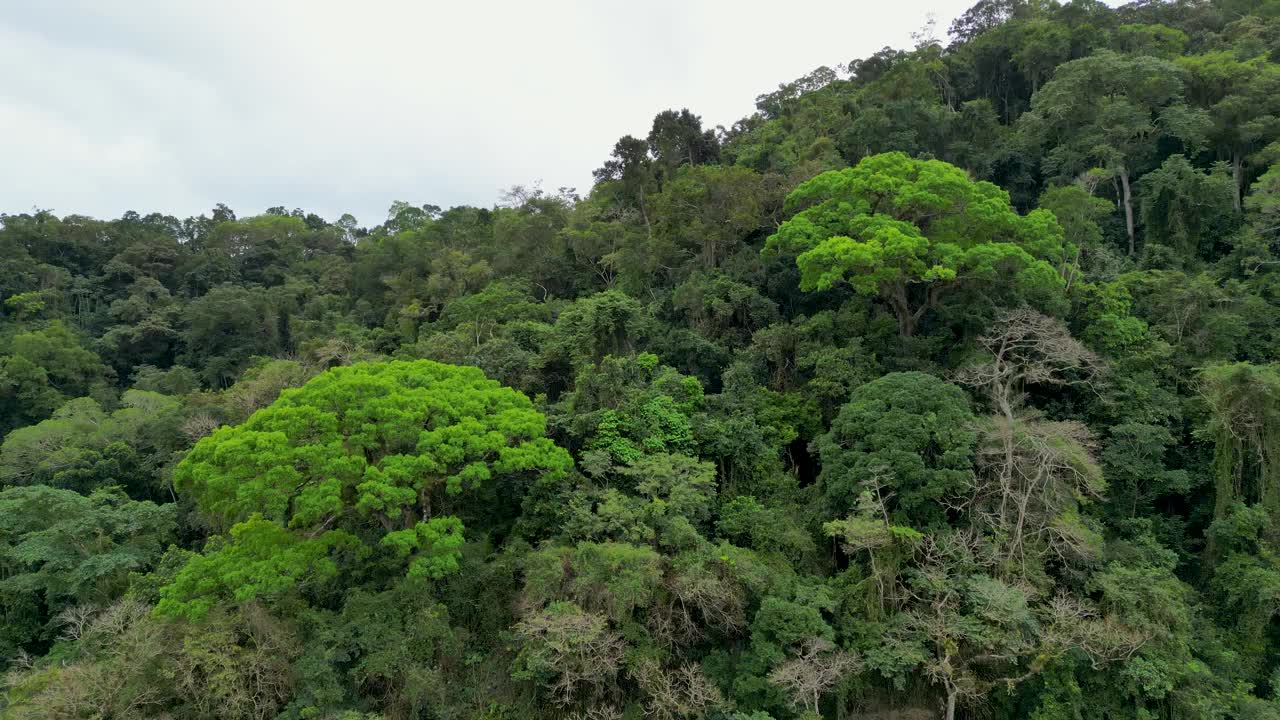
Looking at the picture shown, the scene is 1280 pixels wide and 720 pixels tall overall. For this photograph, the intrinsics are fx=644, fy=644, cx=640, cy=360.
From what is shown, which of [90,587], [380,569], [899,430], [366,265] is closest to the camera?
[899,430]

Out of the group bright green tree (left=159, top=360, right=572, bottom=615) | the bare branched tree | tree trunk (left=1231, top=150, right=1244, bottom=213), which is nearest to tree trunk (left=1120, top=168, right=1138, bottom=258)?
tree trunk (left=1231, top=150, right=1244, bottom=213)

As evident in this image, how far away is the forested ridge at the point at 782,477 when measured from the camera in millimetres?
10969

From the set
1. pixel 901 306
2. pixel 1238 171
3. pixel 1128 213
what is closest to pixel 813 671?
pixel 901 306

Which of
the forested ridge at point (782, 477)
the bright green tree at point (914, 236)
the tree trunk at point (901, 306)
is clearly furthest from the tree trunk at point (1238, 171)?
the tree trunk at point (901, 306)

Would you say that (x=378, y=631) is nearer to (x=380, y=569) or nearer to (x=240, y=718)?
(x=380, y=569)

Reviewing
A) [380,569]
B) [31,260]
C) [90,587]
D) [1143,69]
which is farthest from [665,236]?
[31,260]

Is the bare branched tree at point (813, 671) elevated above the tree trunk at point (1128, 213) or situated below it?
below

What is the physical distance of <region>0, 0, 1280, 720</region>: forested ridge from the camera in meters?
11.0

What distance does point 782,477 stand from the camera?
14.3 meters

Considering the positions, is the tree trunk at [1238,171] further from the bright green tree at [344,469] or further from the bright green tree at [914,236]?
the bright green tree at [344,469]

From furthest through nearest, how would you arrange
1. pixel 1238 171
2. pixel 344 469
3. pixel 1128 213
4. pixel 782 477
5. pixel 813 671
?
1. pixel 1128 213
2. pixel 1238 171
3. pixel 782 477
4. pixel 344 469
5. pixel 813 671

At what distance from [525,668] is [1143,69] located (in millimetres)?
25310

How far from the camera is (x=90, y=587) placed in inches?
576

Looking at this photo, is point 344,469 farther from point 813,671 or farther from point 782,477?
point 782,477
